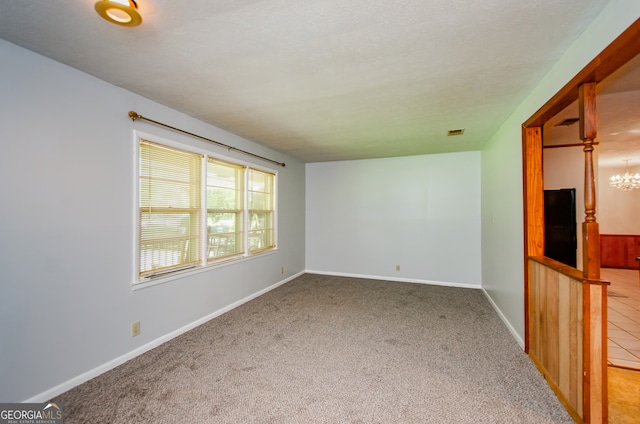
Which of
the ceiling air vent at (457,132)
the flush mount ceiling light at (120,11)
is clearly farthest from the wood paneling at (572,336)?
the flush mount ceiling light at (120,11)

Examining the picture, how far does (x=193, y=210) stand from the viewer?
9.99 ft

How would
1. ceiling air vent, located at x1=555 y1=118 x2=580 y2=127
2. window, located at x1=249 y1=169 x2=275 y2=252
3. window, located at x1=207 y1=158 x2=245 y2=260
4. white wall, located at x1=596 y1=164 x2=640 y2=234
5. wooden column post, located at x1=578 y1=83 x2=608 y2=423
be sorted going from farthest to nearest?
white wall, located at x1=596 y1=164 x2=640 y2=234
window, located at x1=249 y1=169 x2=275 y2=252
window, located at x1=207 y1=158 x2=245 y2=260
ceiling air vent, located at x1=555 y1=118 x2=580 y2=127
wooden column post, located at x1=578 y1=83 x2=608 y2=423

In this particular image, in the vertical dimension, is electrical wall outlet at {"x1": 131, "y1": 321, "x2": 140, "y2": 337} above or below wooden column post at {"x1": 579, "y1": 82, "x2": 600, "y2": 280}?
below

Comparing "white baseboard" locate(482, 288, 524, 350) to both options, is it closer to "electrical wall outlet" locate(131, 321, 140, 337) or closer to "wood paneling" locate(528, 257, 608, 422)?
"wood paneling" locate(528, 257, 608, 422)

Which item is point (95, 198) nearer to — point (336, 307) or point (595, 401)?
point (336, 307)

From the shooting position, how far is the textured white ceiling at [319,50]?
1.36 m

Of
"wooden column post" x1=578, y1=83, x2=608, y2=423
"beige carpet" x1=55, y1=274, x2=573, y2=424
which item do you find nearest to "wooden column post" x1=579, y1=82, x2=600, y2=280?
"wooden column post" x1=578, y1=83, x2=608, y2=423

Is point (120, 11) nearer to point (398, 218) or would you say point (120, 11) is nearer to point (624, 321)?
point (398, 218)

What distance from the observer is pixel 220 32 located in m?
1.53

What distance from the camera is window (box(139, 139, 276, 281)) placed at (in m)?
2.56

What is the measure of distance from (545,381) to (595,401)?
54 centimetres

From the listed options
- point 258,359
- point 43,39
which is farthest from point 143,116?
point 258,359

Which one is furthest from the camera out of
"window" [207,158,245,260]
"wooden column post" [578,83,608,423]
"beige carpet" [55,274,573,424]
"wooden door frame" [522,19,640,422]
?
"window" [207,158,245,260]

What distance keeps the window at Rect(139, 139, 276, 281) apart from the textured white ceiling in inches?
26.1
